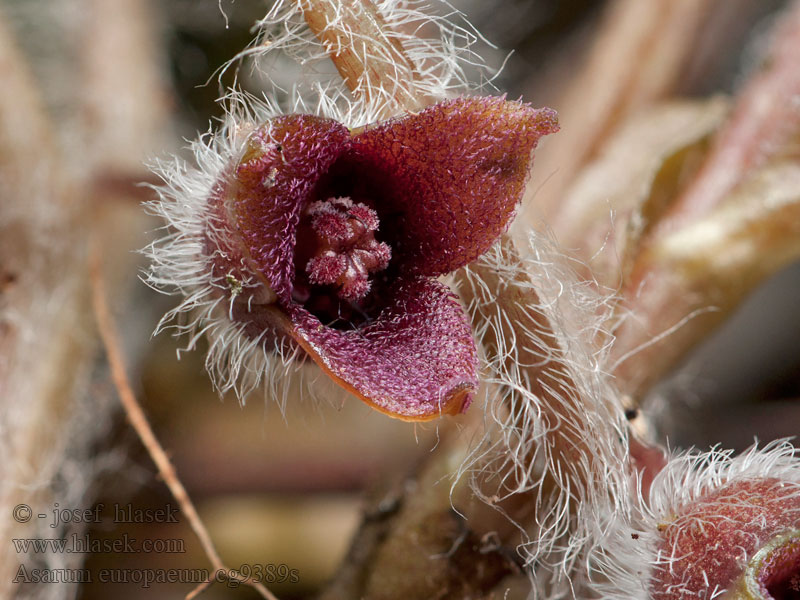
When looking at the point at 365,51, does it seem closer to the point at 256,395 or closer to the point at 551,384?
the point at 551,384

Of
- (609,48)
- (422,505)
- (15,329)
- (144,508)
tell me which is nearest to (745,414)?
(609,48)

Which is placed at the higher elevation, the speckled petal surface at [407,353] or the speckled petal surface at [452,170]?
the speckled petal surface at [452,170]

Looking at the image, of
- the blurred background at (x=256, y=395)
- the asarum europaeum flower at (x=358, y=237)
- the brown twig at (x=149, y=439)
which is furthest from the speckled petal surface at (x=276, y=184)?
the blurred background at (x=256, y=395)

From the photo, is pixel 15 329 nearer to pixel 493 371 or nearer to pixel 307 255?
pixel 307 255

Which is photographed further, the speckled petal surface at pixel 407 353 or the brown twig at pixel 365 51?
the brown twig at pixel 365 51

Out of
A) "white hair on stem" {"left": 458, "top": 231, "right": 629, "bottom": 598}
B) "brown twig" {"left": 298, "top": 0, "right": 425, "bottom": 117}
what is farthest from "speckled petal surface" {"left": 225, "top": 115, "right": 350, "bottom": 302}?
"white hair on stem" {"left": 458, "top": 231, "right": 629, "bottom": 598}

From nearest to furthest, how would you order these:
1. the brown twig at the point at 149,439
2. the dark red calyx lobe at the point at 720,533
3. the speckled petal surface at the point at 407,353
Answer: the speckled petal surface at the point at 407,353
the dark red calyx lobe at the point at 720,533
the brown twig at the point at 149,439

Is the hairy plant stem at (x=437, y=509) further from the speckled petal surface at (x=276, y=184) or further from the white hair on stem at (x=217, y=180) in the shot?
the speckled petal surface at (x=276, y=184)

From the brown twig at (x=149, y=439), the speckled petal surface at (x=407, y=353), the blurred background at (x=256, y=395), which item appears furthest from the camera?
the blurred background at (x=256, y=395)
